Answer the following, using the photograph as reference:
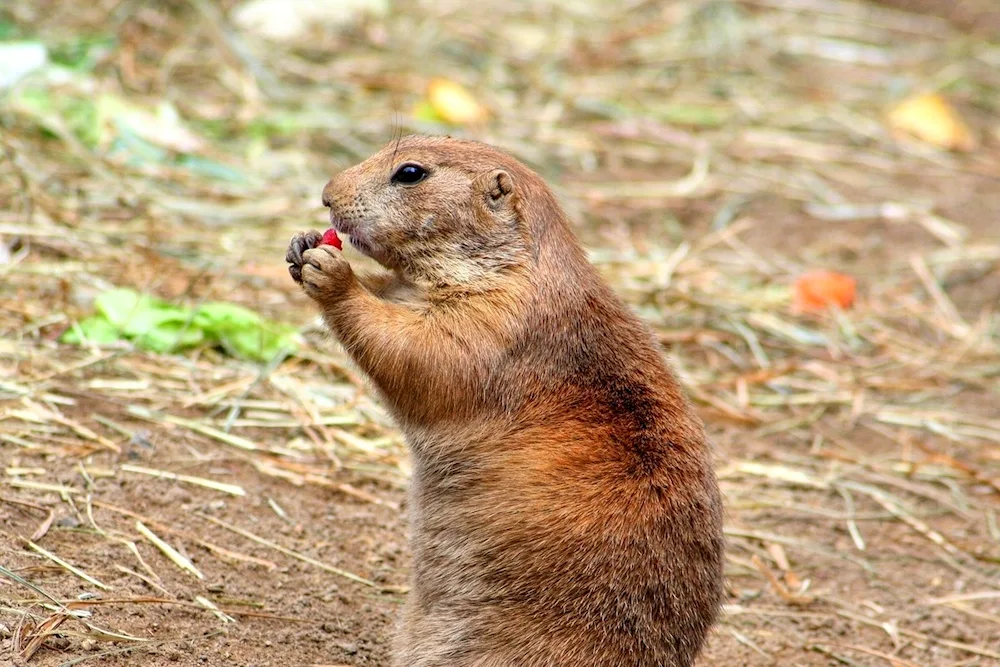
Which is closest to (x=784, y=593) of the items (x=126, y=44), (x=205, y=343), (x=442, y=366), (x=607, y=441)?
(x=607, y=441)

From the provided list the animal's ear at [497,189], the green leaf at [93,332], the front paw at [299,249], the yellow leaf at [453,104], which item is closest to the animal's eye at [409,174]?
the animal's ear at [497,189]

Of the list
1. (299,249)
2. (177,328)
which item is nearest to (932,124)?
(177,328)

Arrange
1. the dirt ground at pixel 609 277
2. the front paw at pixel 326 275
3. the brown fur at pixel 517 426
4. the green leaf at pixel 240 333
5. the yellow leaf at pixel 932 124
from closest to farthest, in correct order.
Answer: the brown fur at pixel 517 426 → the front paw at pixel 326 275 → the dirt ground at pixel 609 277 → the green leaf at pixel 240 333 → the yellow leaf at pixel 932 124

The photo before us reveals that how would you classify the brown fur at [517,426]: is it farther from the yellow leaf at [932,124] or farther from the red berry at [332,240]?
the yellow leaf at [932,124]

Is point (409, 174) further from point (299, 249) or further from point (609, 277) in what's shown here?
point (609, 277)

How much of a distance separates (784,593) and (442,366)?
221cm

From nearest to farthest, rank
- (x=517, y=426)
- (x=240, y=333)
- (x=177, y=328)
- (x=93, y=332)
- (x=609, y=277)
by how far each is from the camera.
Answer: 1. (x=517, y=426)
2. (x=93, y=332)
3. (x=177, y=328)
4. (x=240, y=333)
5. (x=609, y=277)

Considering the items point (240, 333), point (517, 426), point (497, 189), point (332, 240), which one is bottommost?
point (240, 333)

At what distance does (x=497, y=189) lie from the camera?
14.0 feet

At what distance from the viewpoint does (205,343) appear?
19.9 feet

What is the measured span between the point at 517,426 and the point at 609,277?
12.8 feet

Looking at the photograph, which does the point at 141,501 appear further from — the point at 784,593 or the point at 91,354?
A: the point at 784,593

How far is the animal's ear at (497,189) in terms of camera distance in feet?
14.0

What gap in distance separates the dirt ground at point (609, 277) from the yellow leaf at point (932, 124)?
0.70ft
